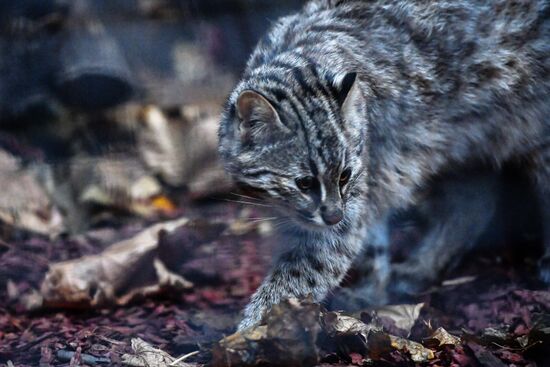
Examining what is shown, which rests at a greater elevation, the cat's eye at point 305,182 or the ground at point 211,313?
the cat's eye at point 305,182

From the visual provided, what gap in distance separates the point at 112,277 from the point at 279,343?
5.94ft

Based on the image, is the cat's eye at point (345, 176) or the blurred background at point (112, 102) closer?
the cat's eye at point (345, 176)

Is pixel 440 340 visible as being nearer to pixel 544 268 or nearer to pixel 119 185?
pixel 544 268

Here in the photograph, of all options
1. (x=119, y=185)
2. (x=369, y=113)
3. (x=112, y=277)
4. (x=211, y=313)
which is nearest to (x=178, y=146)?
(x=119, y=185)

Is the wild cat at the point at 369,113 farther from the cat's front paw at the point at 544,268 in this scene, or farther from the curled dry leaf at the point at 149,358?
the curled dry leaf at the point at 149,358

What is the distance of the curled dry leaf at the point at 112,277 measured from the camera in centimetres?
526

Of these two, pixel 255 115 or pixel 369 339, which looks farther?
pixel 255 115

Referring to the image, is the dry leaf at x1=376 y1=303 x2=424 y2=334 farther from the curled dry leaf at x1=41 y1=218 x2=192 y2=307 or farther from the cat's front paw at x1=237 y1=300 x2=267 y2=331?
the curled dry leaf at x1=41 y1=218 x2=192 y2=307

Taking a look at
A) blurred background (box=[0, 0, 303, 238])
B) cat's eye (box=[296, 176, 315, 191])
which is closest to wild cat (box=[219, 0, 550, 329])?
cat's eye (box=[296, 176, 315, 191])

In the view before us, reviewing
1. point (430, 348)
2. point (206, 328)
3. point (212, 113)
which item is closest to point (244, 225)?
point (212, 113)

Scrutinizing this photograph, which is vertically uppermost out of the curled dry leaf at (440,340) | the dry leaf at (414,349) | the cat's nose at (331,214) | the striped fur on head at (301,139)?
the striped fur on head at (301,139)

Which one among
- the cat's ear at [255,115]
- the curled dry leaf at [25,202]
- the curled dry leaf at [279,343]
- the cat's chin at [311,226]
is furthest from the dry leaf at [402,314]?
the curled dry leaf at [25,202]

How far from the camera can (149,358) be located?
165 inches

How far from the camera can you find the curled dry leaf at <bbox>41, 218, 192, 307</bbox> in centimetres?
526
